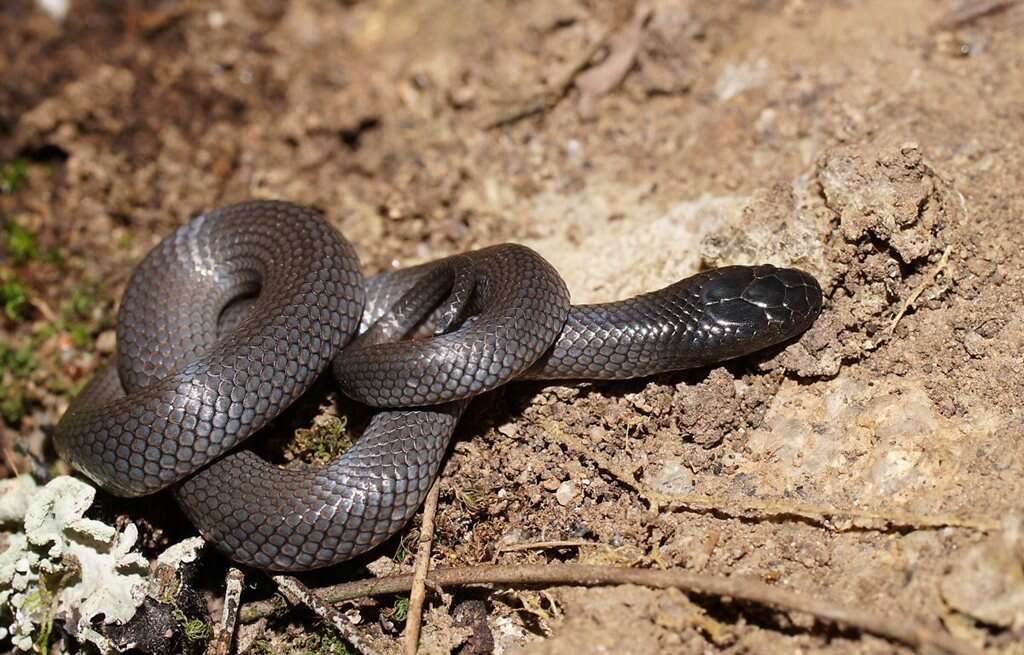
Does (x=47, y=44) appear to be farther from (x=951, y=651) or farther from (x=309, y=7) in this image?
(x=951, y=651)

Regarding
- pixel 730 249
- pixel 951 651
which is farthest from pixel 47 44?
pixel 951 651

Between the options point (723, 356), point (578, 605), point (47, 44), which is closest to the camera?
point (578, 605)

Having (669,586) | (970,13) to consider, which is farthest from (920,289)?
(970,13)

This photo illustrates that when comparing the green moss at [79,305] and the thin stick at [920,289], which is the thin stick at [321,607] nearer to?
the green moss at [79,305]

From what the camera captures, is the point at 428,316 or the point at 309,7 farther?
the point at 309,7

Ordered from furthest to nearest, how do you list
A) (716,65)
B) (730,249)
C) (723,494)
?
1. (716,65)
2. (730,249)
3. (723,494)

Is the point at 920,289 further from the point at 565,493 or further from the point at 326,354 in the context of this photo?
the point at 326,354

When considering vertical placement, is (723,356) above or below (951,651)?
above

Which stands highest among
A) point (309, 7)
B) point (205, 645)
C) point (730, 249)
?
point (309, 7)
